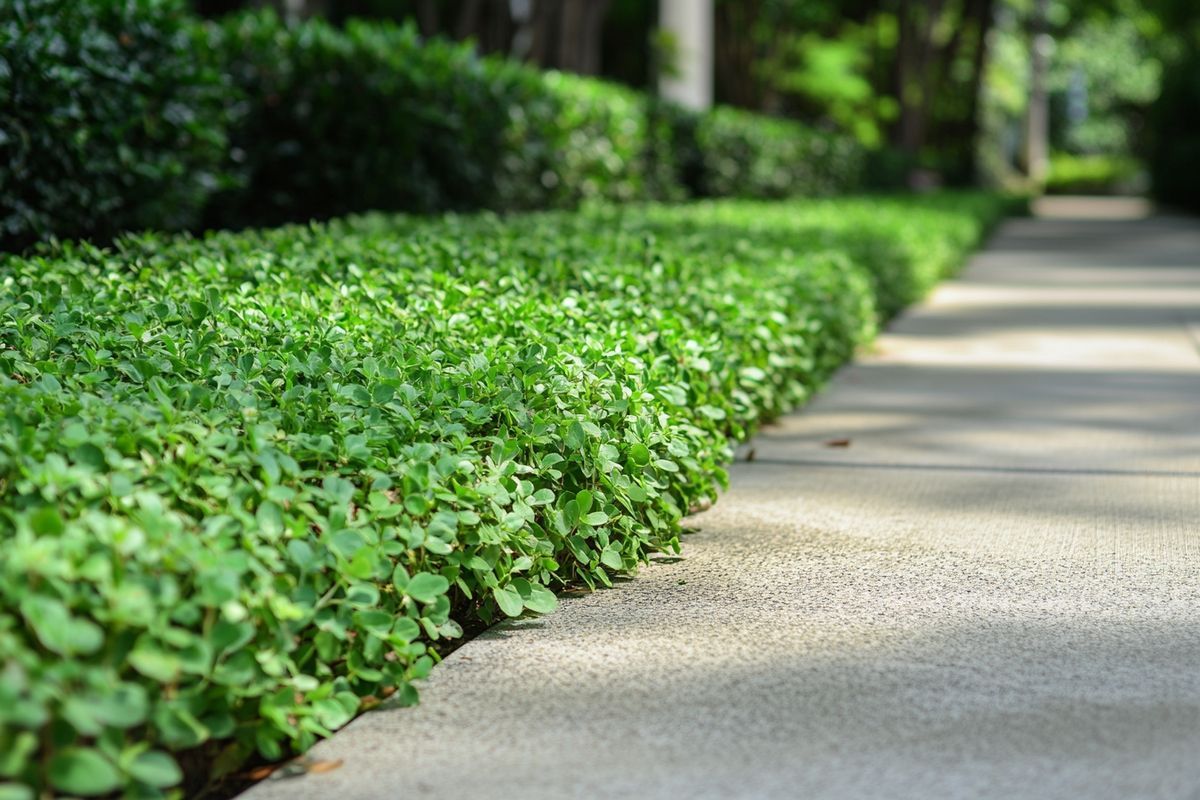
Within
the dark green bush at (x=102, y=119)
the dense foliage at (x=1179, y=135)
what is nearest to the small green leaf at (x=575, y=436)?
the dark green bush at (x=102, y=119)

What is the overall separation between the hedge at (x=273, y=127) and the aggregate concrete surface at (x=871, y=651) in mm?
3361

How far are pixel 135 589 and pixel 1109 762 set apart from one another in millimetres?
1760

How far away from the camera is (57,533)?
93.7 inches

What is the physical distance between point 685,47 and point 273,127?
917 cm

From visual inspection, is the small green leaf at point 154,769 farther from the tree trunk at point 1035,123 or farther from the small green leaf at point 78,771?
the tree trunk at point 1035,123

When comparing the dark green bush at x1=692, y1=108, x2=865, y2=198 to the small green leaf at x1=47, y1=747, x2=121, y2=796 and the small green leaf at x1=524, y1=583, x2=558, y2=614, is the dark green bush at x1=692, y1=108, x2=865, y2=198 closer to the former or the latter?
the small green leaf at x1=524, y1=583, x2=558, y2=614

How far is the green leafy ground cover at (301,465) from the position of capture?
2.29 m

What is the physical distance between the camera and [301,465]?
10.5ft

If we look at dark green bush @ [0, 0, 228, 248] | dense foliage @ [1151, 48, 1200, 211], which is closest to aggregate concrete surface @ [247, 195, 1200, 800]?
dark green bush @ [0, 0, 228, 248]

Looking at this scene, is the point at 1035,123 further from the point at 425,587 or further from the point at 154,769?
the point at 154,769

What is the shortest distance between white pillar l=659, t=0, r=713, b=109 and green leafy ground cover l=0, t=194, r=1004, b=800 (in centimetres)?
1180

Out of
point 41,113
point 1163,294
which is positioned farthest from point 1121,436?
point 1163,294

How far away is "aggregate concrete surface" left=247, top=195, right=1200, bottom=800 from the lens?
2668 mm

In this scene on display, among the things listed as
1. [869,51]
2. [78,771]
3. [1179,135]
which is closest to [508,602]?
[78,771]
